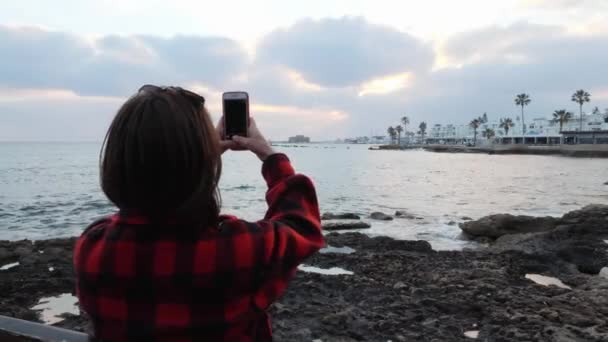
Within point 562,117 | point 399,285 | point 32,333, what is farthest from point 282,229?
point 562,117

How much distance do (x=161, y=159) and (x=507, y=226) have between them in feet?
46.8

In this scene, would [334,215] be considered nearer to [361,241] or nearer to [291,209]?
[361,241]

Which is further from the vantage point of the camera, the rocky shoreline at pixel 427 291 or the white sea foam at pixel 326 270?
the white sea foam at pixel 326 270

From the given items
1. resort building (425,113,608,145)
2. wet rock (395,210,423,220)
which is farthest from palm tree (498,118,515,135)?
wet rock (395,210,423,220)

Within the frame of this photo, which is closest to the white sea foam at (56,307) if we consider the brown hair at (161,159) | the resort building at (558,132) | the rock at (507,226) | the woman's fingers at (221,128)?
the woman's fingers at (221,128)

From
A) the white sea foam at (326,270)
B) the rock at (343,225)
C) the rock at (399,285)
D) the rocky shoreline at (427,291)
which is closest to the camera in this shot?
the rocky shoreline at (427,291)

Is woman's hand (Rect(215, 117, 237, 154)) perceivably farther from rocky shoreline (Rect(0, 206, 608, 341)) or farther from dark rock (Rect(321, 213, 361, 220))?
dark rock (Rect(321, 213, 361, 220))

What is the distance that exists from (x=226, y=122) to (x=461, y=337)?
15.9 feet

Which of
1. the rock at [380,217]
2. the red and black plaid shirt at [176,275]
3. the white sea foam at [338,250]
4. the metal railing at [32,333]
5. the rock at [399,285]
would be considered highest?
the red and black plaid shirt at [176,275]

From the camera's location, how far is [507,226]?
13.8 meters

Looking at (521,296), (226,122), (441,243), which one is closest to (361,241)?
(441,243)

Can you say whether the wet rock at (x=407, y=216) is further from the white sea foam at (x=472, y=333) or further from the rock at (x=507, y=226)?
the white sea foam at (x=472, y=333)

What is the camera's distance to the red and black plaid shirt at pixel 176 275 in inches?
47.1

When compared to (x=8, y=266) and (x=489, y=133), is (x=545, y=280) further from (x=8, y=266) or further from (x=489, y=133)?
(x=489, y=133)
